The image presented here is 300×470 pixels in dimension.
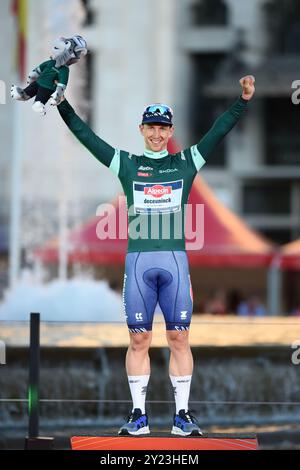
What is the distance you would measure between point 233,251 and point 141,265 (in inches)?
591

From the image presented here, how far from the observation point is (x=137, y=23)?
114 feet

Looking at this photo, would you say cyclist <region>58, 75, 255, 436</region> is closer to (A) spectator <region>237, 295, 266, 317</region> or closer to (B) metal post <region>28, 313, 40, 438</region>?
(B) metal post <region>28, 313, 40, 438</region>

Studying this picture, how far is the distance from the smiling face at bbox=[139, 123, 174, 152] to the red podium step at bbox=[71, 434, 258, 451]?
1667mm

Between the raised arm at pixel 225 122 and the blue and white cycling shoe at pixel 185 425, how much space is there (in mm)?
1417

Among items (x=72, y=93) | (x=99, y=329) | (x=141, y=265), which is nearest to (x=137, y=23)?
(x=72, y=93)

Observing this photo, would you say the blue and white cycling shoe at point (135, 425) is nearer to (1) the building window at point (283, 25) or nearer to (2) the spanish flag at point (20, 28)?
(2) the spanish flag at point (20, 28)

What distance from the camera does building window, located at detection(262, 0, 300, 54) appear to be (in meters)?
34.3

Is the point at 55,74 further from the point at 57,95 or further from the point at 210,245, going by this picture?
the point at 210,245

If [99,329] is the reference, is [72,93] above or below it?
above

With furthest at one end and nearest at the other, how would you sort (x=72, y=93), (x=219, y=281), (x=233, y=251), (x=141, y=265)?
(x=72, y=93) → (x=219, y=281) → (x=233, y=251) → (x=141, y=265)

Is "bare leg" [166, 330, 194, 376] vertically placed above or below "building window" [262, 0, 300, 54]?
below

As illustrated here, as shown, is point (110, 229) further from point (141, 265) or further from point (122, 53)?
point (122, 53)

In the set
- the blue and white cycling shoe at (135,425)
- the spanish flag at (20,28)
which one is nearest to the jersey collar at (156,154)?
the blue and white cycling shoe at (135,425)

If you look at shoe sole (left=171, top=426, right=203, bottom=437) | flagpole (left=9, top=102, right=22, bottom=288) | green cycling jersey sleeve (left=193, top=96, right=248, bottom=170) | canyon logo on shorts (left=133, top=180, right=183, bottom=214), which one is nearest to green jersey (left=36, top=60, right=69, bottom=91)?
canyon logo on shorts (left=133, top=180, right=183, bottom=214)
